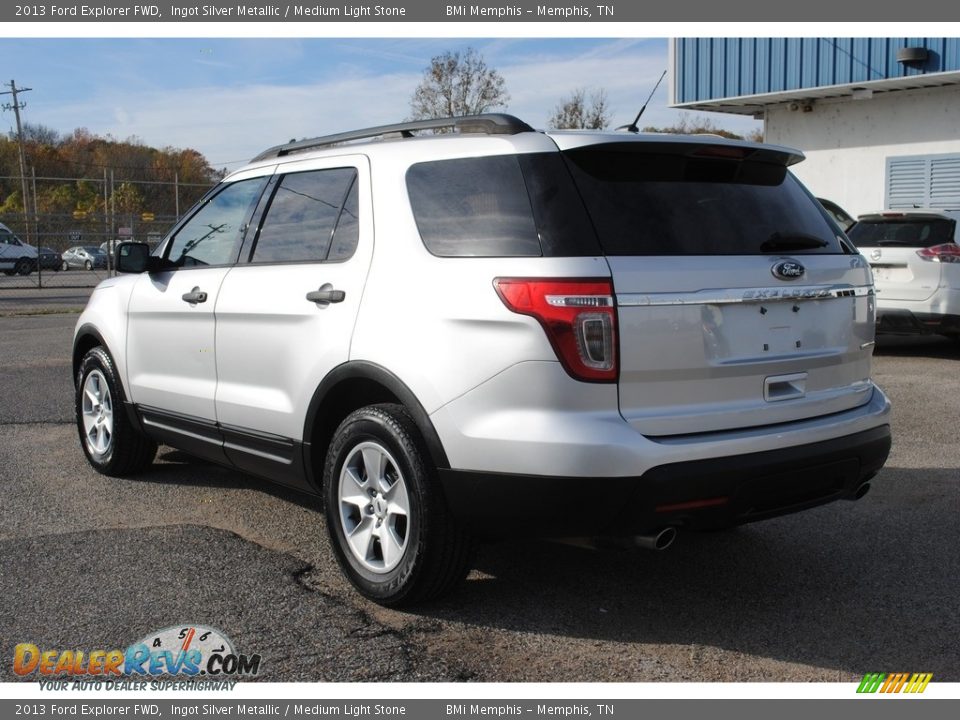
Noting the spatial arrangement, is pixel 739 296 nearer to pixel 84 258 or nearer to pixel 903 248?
pixel 903 248

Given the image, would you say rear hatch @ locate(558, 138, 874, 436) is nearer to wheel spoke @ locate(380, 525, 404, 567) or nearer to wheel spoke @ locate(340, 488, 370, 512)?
wheel spoke @ locate(380, 525, 404, 567)

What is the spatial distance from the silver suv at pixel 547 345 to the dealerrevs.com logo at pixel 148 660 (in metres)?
0.65

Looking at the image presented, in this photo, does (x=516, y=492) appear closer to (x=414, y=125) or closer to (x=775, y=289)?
(x=775, y=289)

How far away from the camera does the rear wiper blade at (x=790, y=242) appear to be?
159 inches

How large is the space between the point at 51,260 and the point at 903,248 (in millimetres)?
31147

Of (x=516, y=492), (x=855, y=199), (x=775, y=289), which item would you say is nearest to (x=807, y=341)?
(x=775, y=289)

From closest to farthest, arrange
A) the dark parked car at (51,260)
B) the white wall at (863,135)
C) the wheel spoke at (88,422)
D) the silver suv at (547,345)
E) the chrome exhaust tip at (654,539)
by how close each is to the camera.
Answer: the silver suv at (547,345) < the chrome exhaust tip at (654,539) < the wheel spoke at (88,422) < the white wall at (863,135) < the dark parked car at (51,260)

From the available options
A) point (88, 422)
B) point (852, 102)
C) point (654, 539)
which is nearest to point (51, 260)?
point (852, 102)

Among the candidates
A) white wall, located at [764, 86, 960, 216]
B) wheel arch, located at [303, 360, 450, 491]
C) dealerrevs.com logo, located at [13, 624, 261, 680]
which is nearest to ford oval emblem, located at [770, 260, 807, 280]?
wheel arch, located at [303, 360, 450, 491]

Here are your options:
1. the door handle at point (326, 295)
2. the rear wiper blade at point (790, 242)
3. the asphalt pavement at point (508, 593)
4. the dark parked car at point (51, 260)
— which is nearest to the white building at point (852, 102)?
the asphalt pavement at point (508, 593)

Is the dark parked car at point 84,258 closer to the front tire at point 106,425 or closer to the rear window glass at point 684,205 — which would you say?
the front tire at point 106,425

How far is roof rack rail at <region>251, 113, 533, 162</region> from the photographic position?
4.00m

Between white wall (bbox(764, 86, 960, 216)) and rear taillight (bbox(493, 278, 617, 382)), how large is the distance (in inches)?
618

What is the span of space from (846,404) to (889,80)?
1446 centimetres
